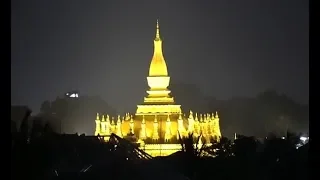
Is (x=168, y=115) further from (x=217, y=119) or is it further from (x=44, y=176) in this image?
(x=44, y=176)

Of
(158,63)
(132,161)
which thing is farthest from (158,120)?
(132,161)

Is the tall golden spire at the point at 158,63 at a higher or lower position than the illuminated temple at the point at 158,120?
higher

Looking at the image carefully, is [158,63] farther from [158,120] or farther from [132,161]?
[132,161]

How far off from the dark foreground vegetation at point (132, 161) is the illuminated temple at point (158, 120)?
12.5 ft

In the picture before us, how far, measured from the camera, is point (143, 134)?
9523 millimetres

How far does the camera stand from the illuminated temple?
28.1 feet

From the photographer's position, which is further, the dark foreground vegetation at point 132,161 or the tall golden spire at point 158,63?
the tall golden spire at point 158,63

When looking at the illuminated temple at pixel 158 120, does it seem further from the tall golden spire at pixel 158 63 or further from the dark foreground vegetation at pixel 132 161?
the dark foreground vegetation at pixel 132 161

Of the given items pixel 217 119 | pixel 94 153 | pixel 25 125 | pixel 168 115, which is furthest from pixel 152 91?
pixel 25 125

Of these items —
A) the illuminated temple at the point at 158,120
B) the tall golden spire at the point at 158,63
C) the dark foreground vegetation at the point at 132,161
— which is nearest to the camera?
the dark foreground vegetation at the point at 132,161

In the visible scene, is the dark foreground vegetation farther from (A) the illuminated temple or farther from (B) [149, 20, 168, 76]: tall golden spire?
Answer: (B) [149, 20, 168, 76]: tall golden spire

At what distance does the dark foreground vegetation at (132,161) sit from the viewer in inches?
128

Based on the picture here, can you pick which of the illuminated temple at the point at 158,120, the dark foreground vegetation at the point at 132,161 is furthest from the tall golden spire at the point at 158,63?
the dark foreground vegetation at the point at 132,161

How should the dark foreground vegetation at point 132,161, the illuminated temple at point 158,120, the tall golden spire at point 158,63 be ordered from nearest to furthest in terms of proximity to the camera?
the dark foreground vegetation at point 132,161
the illuminated temple at point 158,120
the tall golden spire at point 158,63
